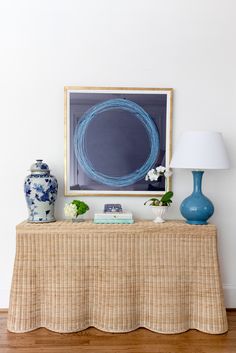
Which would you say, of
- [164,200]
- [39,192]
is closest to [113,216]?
[164,200]

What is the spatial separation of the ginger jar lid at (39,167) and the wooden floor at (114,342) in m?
1.03

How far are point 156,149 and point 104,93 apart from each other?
55 centimetres

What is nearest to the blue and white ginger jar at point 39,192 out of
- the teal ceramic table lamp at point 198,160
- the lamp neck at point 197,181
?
the teal ceramic table lamp at point 198,160

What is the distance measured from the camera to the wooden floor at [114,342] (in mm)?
2061

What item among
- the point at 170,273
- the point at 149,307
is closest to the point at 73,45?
the point at 170,273

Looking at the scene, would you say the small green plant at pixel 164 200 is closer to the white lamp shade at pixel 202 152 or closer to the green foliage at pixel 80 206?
the white lamp shade at pixel 202 152

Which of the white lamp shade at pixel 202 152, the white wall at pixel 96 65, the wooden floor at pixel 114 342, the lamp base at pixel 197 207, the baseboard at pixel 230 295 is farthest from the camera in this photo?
the baseboard at pixel 230 295

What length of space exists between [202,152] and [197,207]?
37cm

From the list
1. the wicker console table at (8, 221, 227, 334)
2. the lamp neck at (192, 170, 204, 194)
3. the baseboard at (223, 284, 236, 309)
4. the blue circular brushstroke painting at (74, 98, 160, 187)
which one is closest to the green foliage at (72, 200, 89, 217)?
the wicker console table at (8, 221, 227, 334)

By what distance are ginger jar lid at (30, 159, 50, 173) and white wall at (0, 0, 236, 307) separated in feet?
0.64

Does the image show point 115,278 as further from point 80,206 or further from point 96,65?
point 96,65

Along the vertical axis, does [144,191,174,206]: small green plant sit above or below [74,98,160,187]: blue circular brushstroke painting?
below

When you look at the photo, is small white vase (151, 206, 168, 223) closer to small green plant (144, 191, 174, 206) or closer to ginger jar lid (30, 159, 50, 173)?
small green plant (144, 191, 174, 206)

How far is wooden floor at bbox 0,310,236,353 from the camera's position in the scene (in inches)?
81.1
